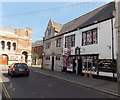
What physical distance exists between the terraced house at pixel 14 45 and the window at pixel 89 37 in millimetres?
29875

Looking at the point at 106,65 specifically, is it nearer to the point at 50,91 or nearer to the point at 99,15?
the point at 99,15

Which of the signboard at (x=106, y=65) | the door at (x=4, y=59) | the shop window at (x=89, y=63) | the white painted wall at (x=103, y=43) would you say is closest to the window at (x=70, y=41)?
the white painted wall at (x=103, y=43)

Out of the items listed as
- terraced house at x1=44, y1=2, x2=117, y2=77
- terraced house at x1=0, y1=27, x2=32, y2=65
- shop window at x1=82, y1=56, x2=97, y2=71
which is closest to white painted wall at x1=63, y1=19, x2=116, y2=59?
terraced house at x1=44, y1=2, x2=117, y2=77

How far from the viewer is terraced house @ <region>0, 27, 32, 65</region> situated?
3597 centimetres

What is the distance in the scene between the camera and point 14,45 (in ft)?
127

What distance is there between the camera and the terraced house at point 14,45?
118 feet

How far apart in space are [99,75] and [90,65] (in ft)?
5.15

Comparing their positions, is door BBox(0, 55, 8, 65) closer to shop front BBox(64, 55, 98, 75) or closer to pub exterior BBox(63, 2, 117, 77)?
pub exterior BBox(63, 2, 117, 77)

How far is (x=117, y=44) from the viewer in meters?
10.1

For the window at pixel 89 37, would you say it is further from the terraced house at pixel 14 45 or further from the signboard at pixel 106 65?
the terraced house at pixel 14 45

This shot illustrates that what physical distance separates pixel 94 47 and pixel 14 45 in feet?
109

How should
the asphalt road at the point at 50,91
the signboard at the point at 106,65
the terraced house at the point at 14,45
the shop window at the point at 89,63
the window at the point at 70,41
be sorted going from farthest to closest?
the terraced house at the point at 14,45 → the window at the point at 70,41 → the shop window at the point at 89,63 → the signboard at the point at 106,65 → the asphalt road at the point at 50,91

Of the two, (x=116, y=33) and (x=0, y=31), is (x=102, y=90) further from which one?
(x=0, y=31)

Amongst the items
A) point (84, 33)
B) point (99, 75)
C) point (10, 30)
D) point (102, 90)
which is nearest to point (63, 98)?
point (102, 90)
